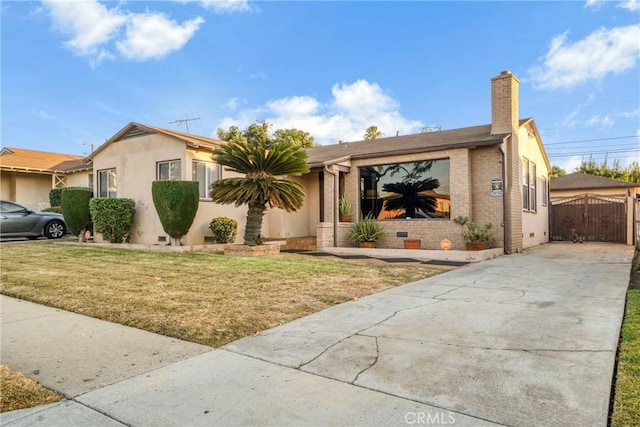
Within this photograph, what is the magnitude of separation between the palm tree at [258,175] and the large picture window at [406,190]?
3.71 m

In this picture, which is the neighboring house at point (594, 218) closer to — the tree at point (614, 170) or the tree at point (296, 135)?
the tree at point (614, 170)

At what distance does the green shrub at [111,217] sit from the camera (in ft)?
44.3

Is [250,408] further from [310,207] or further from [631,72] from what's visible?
[631,72]

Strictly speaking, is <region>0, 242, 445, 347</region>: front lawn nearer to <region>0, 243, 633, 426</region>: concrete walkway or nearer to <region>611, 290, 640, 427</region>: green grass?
<region>0, 243, 633, 426</region>: concrete walkway

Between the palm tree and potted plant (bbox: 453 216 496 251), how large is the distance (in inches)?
203

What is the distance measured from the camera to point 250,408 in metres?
2.70

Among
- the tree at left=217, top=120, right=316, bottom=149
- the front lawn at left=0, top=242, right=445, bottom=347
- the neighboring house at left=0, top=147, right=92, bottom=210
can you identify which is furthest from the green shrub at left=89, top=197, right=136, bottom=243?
the tree at left=217, top=120, right=316, bottom=149

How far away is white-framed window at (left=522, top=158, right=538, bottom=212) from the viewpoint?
1469 centimetres

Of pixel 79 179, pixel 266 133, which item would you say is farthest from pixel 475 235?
pixel 266 133

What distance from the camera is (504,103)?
12812mm

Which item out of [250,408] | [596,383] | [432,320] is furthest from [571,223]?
[250,408]

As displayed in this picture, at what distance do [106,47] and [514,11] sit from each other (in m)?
14.7

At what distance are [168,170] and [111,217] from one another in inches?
96.4

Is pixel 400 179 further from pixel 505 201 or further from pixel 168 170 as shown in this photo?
pixel 168 170
